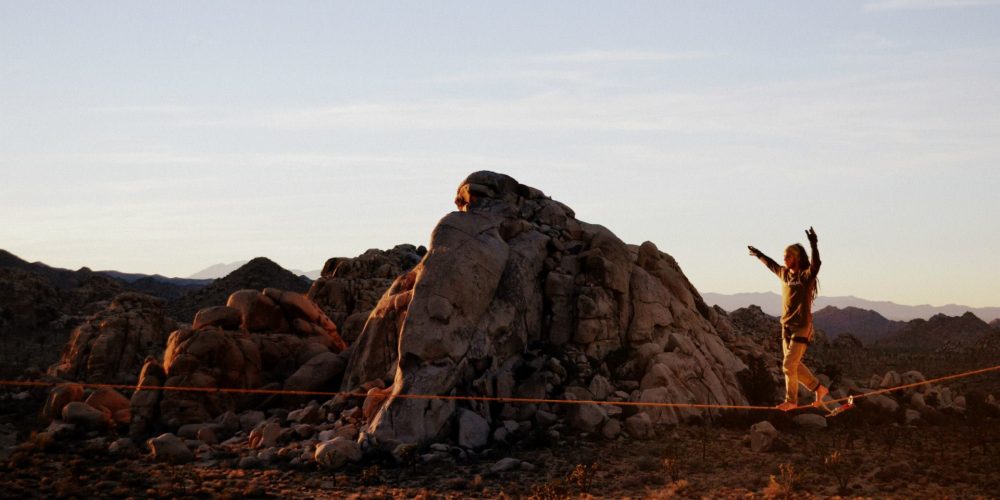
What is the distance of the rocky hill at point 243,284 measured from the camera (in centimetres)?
7000

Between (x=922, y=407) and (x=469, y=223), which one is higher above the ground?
(x=469, y=223)

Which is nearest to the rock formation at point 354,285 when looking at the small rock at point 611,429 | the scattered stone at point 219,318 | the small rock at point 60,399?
the scattered stone at point 219,318

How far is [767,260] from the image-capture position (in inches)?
610

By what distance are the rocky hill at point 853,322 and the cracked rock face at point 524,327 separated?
9063 centimetres

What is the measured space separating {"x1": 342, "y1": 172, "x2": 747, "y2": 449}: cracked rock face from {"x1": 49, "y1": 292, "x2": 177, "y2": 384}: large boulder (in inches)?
482

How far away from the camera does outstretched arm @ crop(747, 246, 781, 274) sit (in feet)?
50.5

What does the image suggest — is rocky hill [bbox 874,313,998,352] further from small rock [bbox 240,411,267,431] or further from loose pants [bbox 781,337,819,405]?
loose pants [bbox 781,337,819,405]

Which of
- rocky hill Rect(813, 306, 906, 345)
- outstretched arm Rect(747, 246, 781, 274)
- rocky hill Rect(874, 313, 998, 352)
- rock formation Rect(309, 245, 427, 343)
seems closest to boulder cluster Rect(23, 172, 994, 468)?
rock formation Rect(309, 245, 427, 343)

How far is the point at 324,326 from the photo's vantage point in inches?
1277

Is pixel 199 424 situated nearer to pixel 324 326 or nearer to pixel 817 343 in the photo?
pixel 324 326

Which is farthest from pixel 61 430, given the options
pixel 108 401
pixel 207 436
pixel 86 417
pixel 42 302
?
pixel 42 302

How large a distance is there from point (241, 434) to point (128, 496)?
21.4 ft

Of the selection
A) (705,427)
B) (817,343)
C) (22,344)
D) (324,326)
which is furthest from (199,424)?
(817,343)

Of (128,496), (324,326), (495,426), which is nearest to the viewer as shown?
(128,496)
